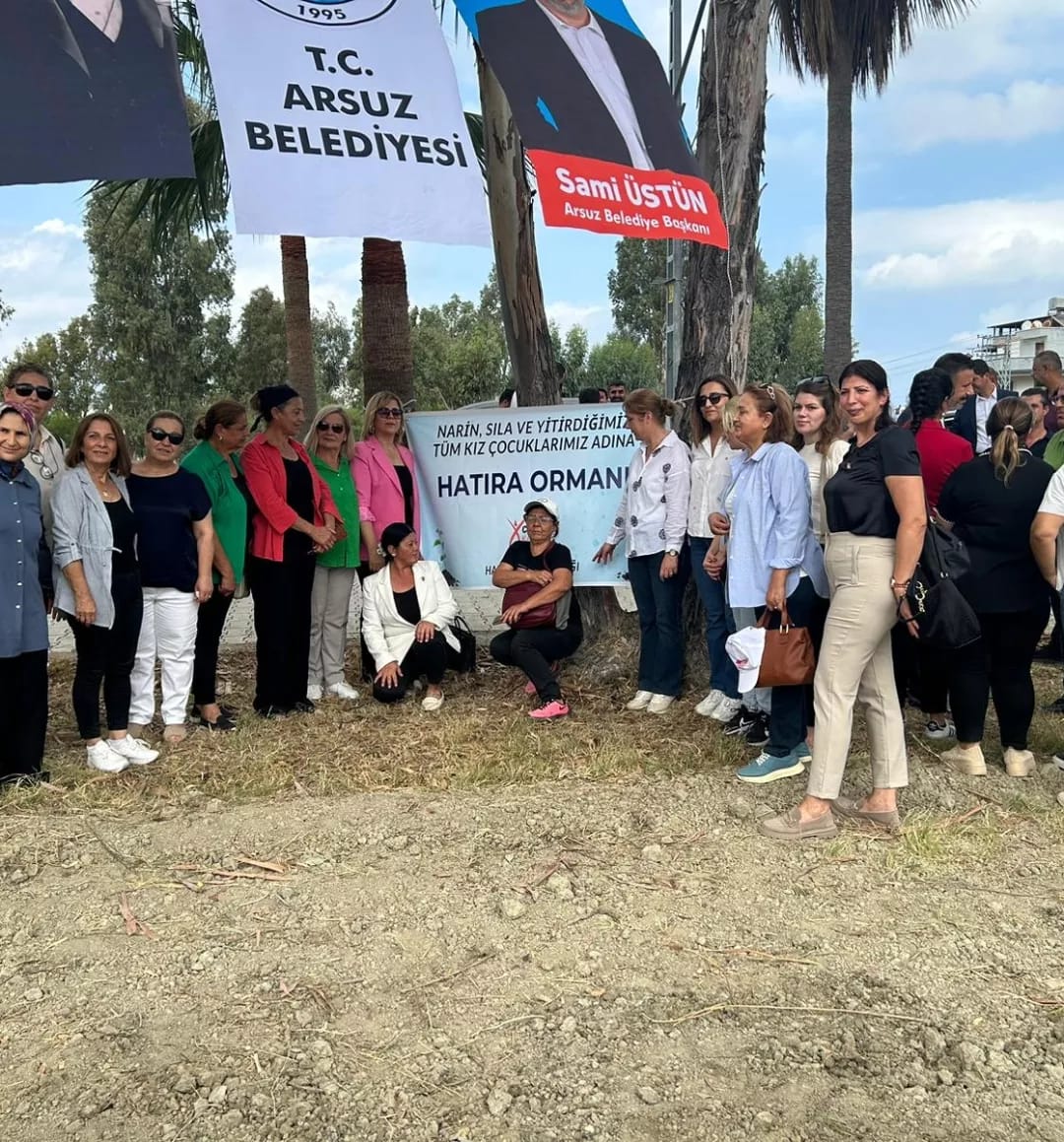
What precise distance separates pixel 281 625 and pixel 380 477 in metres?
1.27

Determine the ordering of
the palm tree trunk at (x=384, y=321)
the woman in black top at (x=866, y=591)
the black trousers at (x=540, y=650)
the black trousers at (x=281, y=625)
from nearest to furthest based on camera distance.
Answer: the woman in black top at (x=866, y=591)
the black trousers at (x=281, y=625)
the black trousers at (x=540, y=650)
the palm tree trunk at (x=384, y=321)

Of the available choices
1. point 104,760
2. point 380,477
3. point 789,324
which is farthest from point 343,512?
point 789,324

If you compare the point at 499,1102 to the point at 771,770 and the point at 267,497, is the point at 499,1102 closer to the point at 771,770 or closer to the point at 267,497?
the point at 771,770

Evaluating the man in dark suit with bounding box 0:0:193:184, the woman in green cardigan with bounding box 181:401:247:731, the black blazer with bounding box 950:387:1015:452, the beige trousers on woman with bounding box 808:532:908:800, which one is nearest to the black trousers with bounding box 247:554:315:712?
the woman in green cardigan with bounding box 181:401:247:731

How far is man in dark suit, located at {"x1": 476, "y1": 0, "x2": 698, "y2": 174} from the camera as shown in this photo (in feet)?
18.0

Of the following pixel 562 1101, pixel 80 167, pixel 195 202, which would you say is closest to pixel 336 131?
pixel 80 167

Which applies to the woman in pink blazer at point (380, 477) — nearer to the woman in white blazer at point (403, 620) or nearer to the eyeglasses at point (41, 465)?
A: the woman in white blazer at point (403, 620)

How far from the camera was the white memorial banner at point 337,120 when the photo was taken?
4.81 metres

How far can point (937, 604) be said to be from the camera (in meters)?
4.00

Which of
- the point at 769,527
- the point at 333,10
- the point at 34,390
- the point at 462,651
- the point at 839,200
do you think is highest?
the point at 839,200

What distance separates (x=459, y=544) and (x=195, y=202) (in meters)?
5.83

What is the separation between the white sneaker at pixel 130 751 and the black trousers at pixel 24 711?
369 mm

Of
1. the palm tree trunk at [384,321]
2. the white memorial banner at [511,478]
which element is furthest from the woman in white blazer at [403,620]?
the palm tree trunk at [384,321]

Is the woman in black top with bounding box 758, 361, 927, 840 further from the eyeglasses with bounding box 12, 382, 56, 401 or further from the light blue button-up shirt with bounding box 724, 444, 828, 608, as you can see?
the eyeglasses with bounding box 12, 382, 56, 401
